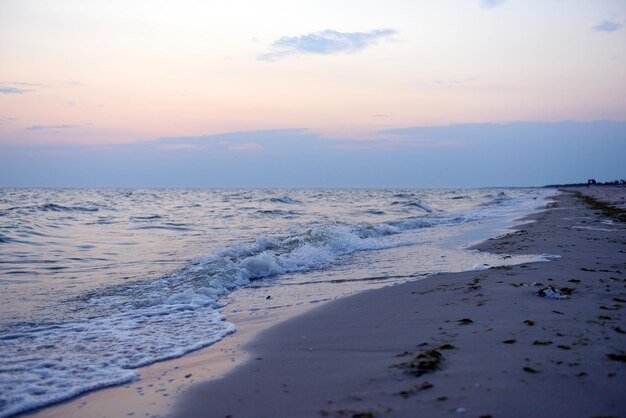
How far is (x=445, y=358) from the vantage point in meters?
3.79

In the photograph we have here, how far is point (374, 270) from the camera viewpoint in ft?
32.5

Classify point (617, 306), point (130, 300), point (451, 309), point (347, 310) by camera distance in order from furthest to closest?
point (130, 300), point (347, 310), point (451, 309), point (617, 306)

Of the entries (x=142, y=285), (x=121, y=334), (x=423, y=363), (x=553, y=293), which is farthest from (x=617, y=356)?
(x=142, y=285)

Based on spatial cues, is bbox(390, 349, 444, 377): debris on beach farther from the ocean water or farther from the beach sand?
the ocean water

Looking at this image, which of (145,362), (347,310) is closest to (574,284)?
(347,310)

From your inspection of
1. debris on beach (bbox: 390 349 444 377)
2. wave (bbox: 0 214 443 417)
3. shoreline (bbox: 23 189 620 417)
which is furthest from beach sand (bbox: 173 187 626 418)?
wave (bbox: 0 214 443 417)

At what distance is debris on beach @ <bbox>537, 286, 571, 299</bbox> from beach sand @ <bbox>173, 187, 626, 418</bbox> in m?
0.05

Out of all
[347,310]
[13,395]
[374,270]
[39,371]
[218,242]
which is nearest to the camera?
[13,395]

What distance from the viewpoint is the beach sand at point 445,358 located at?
9.86ft

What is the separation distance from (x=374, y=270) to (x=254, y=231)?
1032cm

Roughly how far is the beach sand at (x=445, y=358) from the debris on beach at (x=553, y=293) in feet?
0.17

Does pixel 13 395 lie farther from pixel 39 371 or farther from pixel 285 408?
pixel 285 408

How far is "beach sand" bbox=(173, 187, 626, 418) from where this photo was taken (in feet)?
9.86

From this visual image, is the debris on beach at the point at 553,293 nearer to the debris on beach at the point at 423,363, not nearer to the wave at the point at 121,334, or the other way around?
the debris on beach at the point at 423,363
